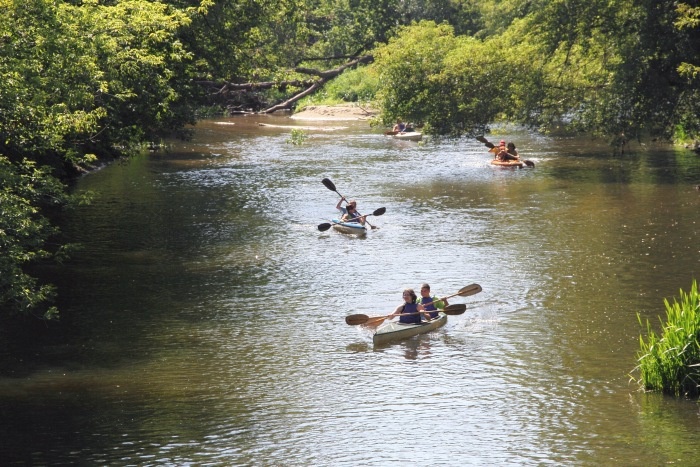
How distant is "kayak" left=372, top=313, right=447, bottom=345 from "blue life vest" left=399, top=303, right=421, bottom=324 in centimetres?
12

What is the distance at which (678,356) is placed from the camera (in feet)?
46.9

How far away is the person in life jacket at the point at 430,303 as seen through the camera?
19.3 metres

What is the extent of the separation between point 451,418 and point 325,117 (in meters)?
50.8

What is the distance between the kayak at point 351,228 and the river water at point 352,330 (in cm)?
54

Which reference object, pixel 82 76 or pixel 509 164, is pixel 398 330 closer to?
pixel 82 76

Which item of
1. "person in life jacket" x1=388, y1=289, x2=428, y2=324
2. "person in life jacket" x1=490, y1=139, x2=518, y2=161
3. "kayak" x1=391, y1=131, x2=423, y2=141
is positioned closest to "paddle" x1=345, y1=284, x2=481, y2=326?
"person in life jacket" x1=388, y1=289, x2=428, y2=324

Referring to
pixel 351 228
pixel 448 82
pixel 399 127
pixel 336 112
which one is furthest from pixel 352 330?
pixel 336 112

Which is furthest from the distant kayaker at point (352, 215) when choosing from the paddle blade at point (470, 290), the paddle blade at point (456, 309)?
the paddle blade at point (456, 309)

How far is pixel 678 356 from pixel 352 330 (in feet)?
21.8

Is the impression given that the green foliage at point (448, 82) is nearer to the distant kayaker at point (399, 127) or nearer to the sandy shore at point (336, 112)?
the distant kayaker at point (399, 127)

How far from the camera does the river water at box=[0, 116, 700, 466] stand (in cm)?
1353

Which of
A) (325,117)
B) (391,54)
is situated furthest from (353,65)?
(391,54)

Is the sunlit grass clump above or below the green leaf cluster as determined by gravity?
below

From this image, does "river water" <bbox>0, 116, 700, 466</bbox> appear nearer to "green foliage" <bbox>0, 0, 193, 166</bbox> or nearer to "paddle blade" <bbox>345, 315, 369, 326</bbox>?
"paddle blade" <bbox>345, 315, 369, 326</bbox>
